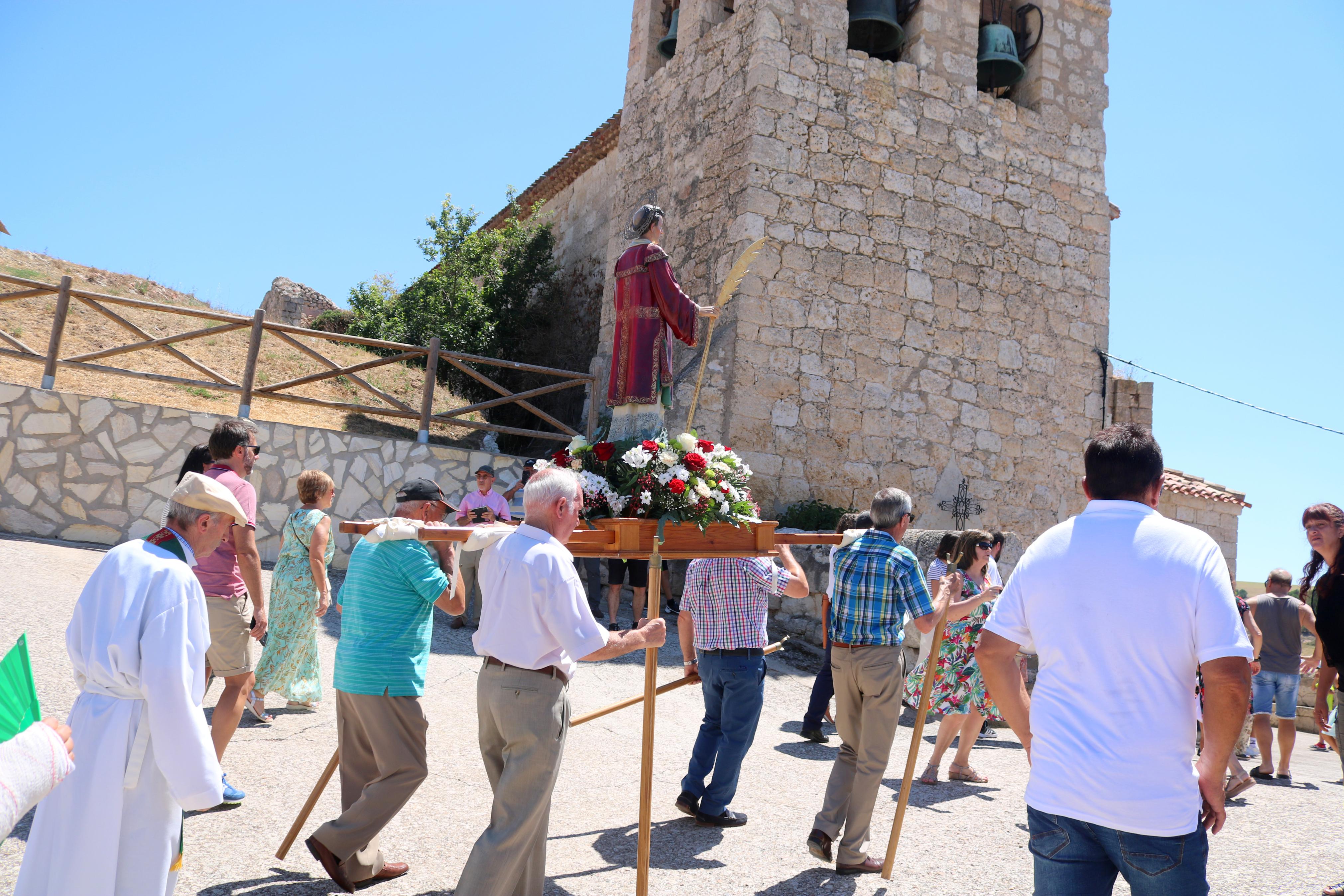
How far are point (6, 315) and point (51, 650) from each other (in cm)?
1050

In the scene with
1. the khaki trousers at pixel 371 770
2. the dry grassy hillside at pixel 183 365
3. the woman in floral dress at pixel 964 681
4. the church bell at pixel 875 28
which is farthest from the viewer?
the dry grassy hillside at pixel 183 365

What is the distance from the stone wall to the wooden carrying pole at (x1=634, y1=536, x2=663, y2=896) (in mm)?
6345

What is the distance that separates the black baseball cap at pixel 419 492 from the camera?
3822 mm

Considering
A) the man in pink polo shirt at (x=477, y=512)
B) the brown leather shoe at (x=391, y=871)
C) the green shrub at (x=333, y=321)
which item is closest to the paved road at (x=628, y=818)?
the brown leather shoe at (x=391, y=871)

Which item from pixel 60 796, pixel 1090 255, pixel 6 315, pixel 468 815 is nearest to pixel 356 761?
pixel 468 815

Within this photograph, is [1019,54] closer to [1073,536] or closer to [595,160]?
[595,160]

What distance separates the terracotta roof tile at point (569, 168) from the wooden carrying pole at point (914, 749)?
33.4ft

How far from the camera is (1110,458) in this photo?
2.36 m

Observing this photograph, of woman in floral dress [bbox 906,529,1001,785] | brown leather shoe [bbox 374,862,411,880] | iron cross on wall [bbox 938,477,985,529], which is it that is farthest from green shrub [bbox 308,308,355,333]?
brown leather shoe [bbox 374,862,411,880]

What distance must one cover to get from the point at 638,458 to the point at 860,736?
1610 millimetres

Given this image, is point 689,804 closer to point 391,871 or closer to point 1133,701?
point 391,871

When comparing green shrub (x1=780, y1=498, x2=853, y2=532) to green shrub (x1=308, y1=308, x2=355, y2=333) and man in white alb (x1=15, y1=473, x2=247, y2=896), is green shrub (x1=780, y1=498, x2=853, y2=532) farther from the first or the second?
green shrub (x1=308, y1=308, x2=355, y2=333)

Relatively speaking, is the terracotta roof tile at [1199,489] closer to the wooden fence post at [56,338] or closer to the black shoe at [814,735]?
the black shoe at [814,735]

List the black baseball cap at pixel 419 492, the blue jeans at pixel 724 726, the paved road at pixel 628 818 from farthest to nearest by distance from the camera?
the blue jeans at pixel 724 726 < the black baseball cap at pixel 419 492 < the paved road at pixel 628 818
